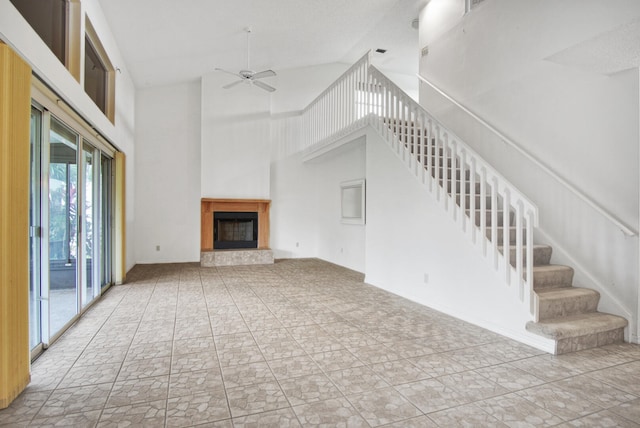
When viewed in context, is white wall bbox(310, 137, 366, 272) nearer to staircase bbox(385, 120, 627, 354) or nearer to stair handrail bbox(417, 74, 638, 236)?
stair handrail bbox(417, 74, 638, 236)

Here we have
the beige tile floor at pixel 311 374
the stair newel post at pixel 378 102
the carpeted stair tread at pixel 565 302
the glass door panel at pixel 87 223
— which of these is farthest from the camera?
the stair newel post at pixel 378 102

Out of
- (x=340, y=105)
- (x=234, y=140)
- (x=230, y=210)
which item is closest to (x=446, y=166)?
(x=340, y=105)

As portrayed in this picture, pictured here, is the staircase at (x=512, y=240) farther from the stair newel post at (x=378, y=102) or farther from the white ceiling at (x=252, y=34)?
the white ceiling at (x=252, y=34)

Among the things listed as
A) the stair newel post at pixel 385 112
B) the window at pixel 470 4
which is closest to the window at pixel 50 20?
the stair newel post at pixel 385 112

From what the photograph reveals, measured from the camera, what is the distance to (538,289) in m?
3.39

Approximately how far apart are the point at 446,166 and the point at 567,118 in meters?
1.30

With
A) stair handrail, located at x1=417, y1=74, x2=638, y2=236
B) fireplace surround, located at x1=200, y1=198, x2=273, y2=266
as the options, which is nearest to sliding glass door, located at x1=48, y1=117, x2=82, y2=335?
fireplace surround, located at x1=200, y1=198, x2=273, y2=266

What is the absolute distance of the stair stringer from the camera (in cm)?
324

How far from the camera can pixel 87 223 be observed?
13.5ft

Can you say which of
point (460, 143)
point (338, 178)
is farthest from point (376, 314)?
point (338, 178)

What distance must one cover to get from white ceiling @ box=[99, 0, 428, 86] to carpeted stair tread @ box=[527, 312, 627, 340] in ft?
17.6

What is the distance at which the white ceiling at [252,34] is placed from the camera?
4.87 metres

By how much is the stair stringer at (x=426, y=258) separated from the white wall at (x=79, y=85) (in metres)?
3.70

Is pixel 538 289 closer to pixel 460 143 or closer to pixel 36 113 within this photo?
pixel 460 143
